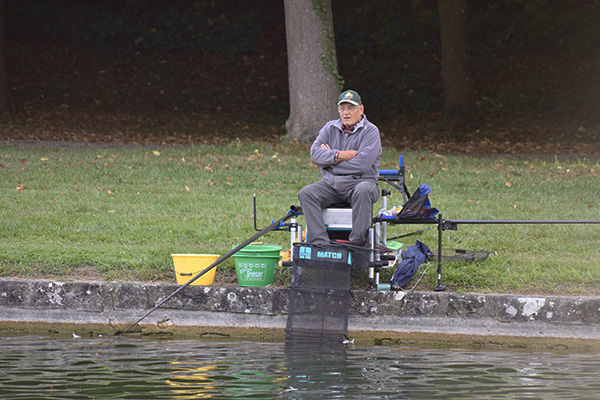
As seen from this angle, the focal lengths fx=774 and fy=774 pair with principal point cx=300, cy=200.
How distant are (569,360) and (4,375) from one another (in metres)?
3.89

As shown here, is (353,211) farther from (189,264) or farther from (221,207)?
(221,207)

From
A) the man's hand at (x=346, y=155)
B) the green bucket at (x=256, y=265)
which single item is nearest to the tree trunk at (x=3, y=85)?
the green bucket at (x=256, y=265)

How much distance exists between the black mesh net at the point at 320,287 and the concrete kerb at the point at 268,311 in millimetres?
217

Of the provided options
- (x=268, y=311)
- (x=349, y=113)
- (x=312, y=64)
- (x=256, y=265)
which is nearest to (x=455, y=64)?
(x=312, y=64)

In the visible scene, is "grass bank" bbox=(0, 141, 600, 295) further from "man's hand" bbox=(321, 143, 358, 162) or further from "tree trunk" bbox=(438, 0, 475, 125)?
"tree trunk" bbox=(438, 0, 475, 125)

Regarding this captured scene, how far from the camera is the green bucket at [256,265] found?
654 centimetres

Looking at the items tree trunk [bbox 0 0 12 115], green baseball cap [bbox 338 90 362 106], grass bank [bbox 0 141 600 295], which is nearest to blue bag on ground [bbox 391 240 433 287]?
grass bank [bbox 0 141 600 295]

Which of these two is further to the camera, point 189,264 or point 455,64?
point 455,64

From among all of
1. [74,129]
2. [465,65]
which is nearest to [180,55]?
[74,129]

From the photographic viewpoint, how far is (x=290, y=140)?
13703 millimetres

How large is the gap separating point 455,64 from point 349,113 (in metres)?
13.7

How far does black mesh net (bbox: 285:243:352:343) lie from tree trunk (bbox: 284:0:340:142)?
7439 mm

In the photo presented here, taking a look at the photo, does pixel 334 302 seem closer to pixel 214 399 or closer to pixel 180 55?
pixel 214 399

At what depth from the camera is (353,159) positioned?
6.59m
